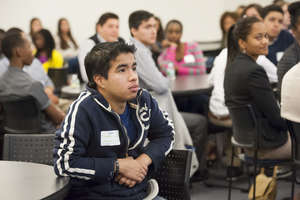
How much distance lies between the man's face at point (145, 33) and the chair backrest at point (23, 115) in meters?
1.02

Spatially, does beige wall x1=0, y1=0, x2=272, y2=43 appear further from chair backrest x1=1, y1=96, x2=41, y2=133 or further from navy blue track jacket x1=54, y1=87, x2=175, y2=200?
navy blue track jacket x1=54, y1=87, x2=175, y2=200

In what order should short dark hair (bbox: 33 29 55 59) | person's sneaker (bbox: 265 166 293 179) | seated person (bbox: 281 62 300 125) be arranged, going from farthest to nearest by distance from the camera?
1. short dark hair (bbox: 33 29 55 59)
2. person's sneaker (bbox: 265 166 293 179)
3. seated person (bbox: 281 62 300 125)

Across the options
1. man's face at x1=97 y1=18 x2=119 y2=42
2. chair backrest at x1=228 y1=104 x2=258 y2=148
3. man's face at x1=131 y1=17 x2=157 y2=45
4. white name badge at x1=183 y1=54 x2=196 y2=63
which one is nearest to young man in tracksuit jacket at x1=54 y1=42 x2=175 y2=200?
chair backrest at x1=228 y1=104 x2=258 y2=148

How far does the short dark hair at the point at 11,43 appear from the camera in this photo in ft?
14.3

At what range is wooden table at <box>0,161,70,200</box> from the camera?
1869mm

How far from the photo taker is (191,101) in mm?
5629

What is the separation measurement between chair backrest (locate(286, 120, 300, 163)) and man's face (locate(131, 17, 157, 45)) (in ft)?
5.76

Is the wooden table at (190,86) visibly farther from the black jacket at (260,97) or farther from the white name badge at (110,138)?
the white name badge at (110,138)

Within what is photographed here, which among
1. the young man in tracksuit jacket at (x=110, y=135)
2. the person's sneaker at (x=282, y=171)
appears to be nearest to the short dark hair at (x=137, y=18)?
the person's sneaker at (x=282, y=171)

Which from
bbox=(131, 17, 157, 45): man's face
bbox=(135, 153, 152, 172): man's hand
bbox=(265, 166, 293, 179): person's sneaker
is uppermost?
bbox=(131, 17, 157, 45): man's face

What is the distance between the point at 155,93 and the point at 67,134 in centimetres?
224

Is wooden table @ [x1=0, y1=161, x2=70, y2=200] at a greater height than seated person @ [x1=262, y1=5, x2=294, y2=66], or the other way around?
seated person @ [x1=262, y1=5, x2=294, y2=66]

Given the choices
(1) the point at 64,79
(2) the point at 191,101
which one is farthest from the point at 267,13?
(1) the point at 64,79

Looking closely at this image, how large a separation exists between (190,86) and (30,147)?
254cm
